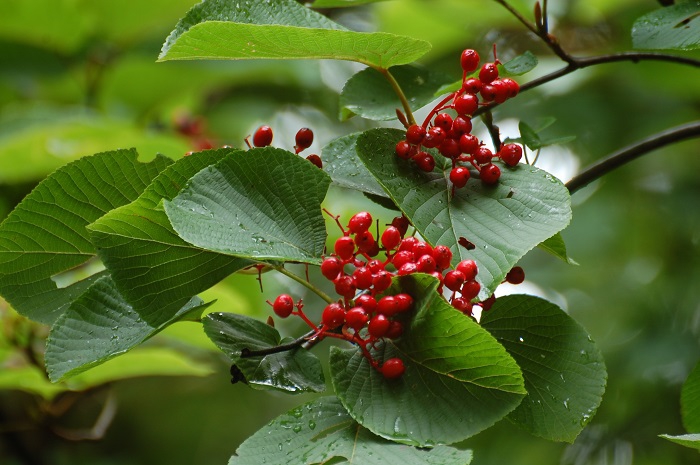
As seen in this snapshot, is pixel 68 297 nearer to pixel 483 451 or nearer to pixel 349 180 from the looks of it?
pixel 349 180

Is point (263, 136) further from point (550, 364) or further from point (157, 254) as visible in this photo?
point (550, 364)

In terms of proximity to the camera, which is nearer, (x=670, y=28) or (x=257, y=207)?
(x=257, y=207)

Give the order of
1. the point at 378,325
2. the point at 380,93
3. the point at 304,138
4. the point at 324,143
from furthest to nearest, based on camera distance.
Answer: the point at 324,143
the point at 380,93
the point at 304,138
the point at 378,325

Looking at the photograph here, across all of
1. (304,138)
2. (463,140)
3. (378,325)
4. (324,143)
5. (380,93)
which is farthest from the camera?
(324,143)

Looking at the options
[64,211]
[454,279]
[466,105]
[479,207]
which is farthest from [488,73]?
[64,211]

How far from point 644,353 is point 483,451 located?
65cm

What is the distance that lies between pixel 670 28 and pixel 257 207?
0.62 m

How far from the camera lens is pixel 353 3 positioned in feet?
4.07

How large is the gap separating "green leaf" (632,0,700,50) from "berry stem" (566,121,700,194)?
0.13 metres

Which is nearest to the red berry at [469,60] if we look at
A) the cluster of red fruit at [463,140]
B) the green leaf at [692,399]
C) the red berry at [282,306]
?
the cluster of red fruit at [463,140]

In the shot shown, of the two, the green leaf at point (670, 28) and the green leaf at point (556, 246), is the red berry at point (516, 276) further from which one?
the green leaf at point (670, 28)

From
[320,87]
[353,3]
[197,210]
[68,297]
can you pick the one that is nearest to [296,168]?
[197,210]

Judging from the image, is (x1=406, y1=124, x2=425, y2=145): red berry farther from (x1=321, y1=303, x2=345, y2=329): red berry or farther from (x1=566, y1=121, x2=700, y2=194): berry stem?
(x1=566, y1=121, x2=700, y2=194): berry stem

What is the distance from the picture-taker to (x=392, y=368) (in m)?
0.79
